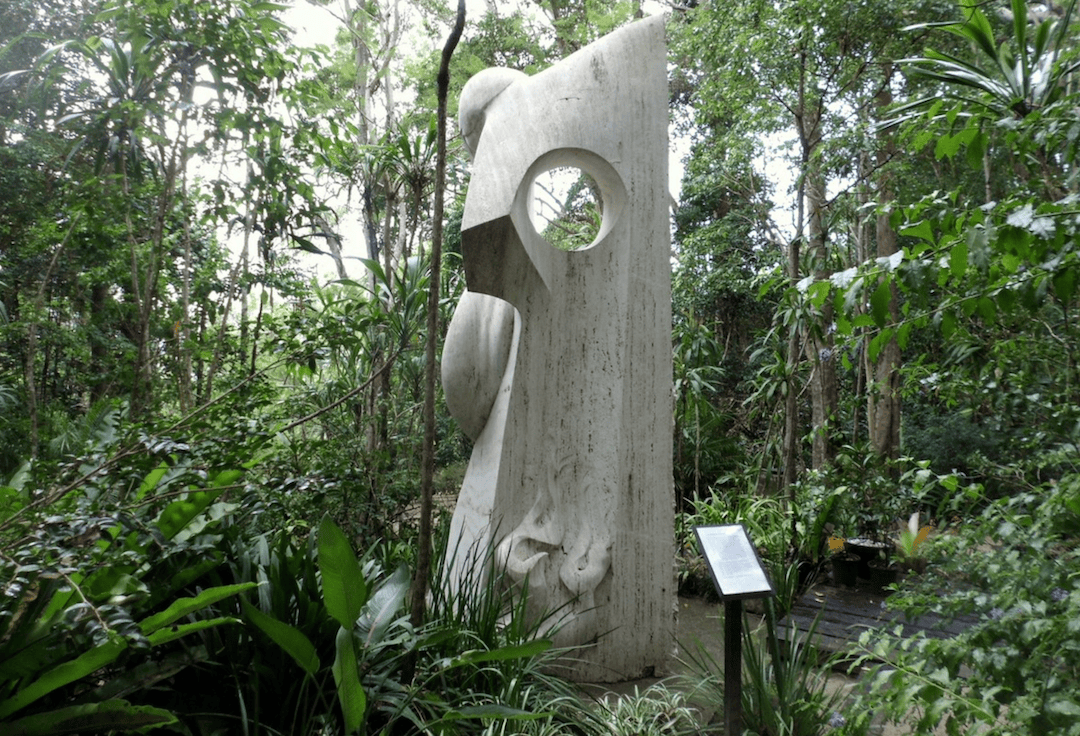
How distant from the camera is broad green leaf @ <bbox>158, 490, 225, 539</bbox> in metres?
2.10

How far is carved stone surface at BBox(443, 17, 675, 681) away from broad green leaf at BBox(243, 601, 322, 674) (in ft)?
3.09

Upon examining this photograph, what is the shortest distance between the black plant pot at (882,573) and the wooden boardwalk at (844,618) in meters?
0.06

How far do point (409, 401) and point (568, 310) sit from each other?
263 centimetres

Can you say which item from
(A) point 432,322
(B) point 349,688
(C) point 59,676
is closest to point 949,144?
(A) point 432,322

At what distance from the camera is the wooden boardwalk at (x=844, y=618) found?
3.31 meters

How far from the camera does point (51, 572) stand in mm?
1378

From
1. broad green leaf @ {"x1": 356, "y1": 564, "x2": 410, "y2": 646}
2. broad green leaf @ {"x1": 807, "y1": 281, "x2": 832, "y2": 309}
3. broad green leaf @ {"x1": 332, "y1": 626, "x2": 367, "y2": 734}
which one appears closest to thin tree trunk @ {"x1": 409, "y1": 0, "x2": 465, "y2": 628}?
broad green leaf @ {"x1": 356, "y1": 564, "x2": 410, "y2": 646}

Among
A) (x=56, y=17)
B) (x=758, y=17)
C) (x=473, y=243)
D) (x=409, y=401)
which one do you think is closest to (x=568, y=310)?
(x=473, y=243)

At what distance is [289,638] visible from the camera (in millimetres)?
1691

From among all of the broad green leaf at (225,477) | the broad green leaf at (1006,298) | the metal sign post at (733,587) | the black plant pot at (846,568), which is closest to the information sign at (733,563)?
the metal sign post at (733,587)

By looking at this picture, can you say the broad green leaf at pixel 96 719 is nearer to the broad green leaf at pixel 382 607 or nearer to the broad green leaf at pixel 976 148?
the broad green leaf at pixel 382 607

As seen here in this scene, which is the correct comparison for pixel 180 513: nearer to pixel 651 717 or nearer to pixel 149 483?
pixel 149 483

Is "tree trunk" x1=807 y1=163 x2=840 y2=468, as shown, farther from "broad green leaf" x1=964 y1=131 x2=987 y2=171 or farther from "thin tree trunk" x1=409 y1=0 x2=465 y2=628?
"thin tree trunk" x1=409 y1=0 x2=465 y2=628

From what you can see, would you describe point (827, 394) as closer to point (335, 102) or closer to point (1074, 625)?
point (335, 102)
